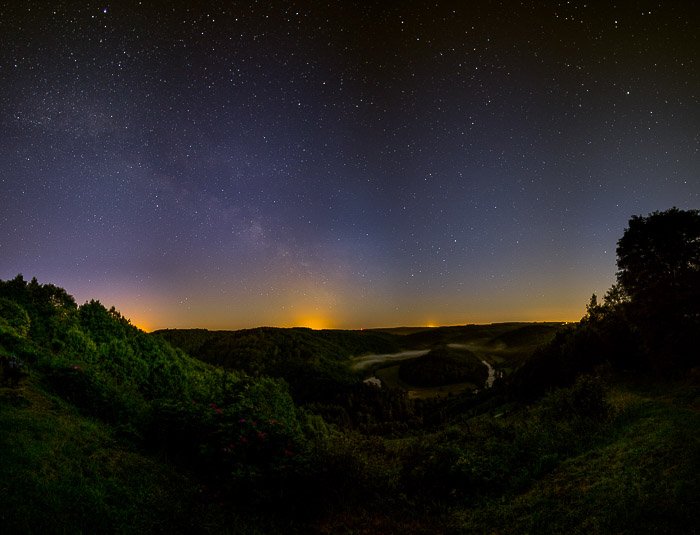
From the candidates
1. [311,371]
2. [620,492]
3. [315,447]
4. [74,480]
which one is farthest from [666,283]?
[311,371]

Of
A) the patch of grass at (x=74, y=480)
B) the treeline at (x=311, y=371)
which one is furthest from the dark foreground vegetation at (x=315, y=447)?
the treeline at (x=311, y=371)

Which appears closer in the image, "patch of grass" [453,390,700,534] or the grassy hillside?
"patch of grass" [453,390,700,534]

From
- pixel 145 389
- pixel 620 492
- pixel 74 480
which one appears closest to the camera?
pixel 74 480

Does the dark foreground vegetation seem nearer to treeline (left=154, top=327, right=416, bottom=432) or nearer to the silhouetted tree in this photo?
the silhouetted tree

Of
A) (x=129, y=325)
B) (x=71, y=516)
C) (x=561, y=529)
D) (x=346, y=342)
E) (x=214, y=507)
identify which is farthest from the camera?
(x=346, y=342)

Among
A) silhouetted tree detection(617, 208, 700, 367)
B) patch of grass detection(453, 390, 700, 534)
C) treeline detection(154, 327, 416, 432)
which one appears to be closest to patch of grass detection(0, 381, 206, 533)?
patch of grass detection(453, 390, 700, 534)

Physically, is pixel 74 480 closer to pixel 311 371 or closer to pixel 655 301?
pixel 655 301

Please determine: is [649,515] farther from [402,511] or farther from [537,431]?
[537,431]

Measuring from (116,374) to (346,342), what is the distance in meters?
81.5

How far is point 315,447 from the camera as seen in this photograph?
983cm

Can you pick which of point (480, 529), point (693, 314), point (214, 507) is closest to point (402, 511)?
point (480, 529)

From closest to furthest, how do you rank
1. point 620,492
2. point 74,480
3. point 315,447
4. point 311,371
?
point 74,480 → point 620,492 → point 315,447 → point 311,371

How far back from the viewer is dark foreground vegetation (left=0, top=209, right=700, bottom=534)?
252 inches

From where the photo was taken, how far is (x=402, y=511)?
8719mm
